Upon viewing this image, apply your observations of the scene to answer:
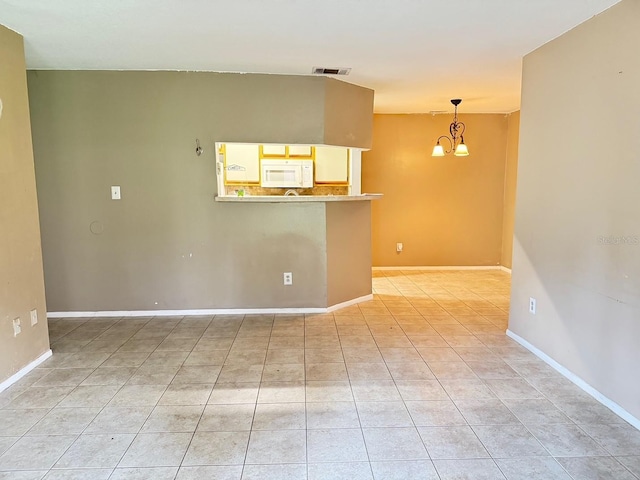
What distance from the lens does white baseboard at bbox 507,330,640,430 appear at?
212cm

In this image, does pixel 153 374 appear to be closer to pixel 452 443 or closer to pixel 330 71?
pixel 452 443

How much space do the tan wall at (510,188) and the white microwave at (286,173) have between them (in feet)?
9.95

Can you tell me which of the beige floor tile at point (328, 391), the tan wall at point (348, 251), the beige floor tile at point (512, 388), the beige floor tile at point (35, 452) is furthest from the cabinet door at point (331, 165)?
the beige floor tile at point (35, 452)

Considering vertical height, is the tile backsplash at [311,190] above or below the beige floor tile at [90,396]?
above

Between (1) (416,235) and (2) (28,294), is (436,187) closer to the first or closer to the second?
(1) (416,235)

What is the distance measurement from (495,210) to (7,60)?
19.3 ft

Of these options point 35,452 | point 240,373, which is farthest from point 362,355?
point 35,452

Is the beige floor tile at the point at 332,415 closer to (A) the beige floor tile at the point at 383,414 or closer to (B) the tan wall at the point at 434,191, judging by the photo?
(A) the beige floor tile at the point at 383,414

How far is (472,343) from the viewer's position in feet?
10.5

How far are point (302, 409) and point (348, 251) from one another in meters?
2.18

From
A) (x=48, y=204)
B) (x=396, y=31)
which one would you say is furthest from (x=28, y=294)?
(x=396, y=31)

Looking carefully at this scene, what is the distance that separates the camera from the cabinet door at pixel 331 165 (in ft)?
16.5

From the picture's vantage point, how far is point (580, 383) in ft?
8.18

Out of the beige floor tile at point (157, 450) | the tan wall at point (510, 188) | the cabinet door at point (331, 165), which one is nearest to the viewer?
the beige floor tile at point (157, 450)
